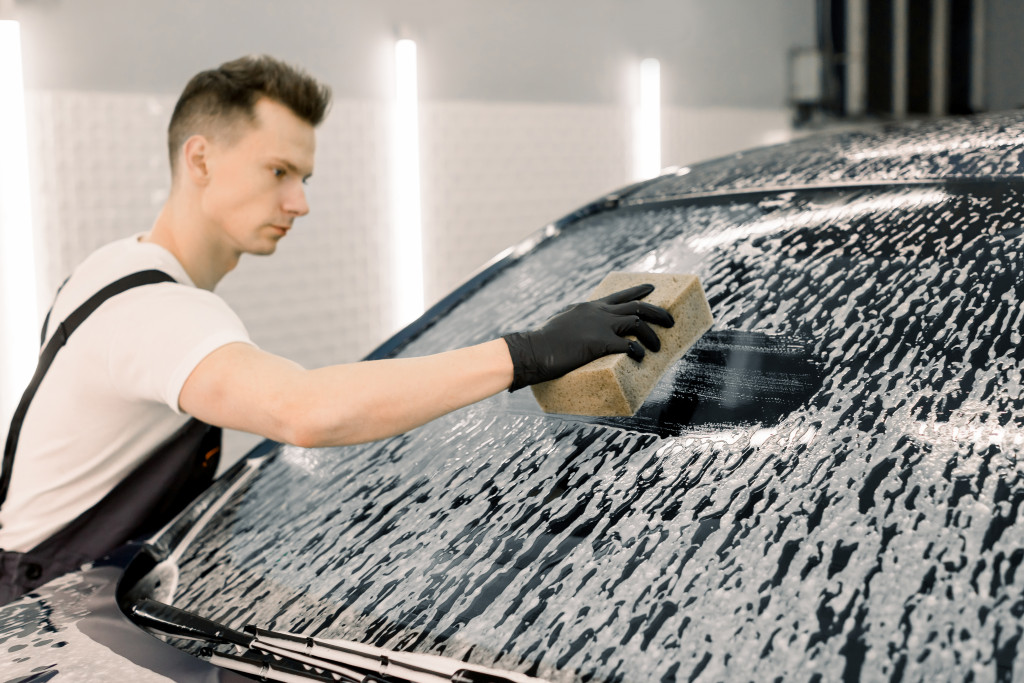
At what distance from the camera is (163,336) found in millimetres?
1010

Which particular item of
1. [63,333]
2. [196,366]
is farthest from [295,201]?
[196,366]

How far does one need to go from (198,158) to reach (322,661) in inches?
39.1

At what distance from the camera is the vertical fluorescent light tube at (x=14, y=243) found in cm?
220

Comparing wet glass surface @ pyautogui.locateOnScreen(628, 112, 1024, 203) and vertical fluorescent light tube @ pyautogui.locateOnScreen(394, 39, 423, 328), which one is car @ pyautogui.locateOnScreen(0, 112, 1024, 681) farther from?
vertical fluorescent light tube @ pyautogui.locateOnScreen(394, 39, 423, 328)

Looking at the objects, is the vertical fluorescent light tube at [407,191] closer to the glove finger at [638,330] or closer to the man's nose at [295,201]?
the man's nose at [295,201]

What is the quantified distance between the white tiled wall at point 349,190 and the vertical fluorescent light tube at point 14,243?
4 centimetres

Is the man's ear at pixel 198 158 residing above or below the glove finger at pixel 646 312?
above

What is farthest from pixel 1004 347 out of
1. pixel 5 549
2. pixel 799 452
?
pixel 5 549

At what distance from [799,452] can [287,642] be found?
0.48 metres

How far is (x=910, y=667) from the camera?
0.52 metres

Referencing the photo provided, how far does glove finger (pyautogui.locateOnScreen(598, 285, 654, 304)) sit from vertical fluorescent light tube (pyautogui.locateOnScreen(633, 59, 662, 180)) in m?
3.61

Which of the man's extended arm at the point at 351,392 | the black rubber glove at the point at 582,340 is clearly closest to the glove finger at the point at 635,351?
the black rubber glove at the point at 582,340

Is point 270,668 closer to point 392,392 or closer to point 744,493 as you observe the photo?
point 392,392

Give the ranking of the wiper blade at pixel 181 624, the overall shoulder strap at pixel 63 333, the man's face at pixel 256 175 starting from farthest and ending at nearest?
the man's face at pixel 256 175
the overall shoulder strap at pixel 63 333
the wiper blade at pixel 181 624
